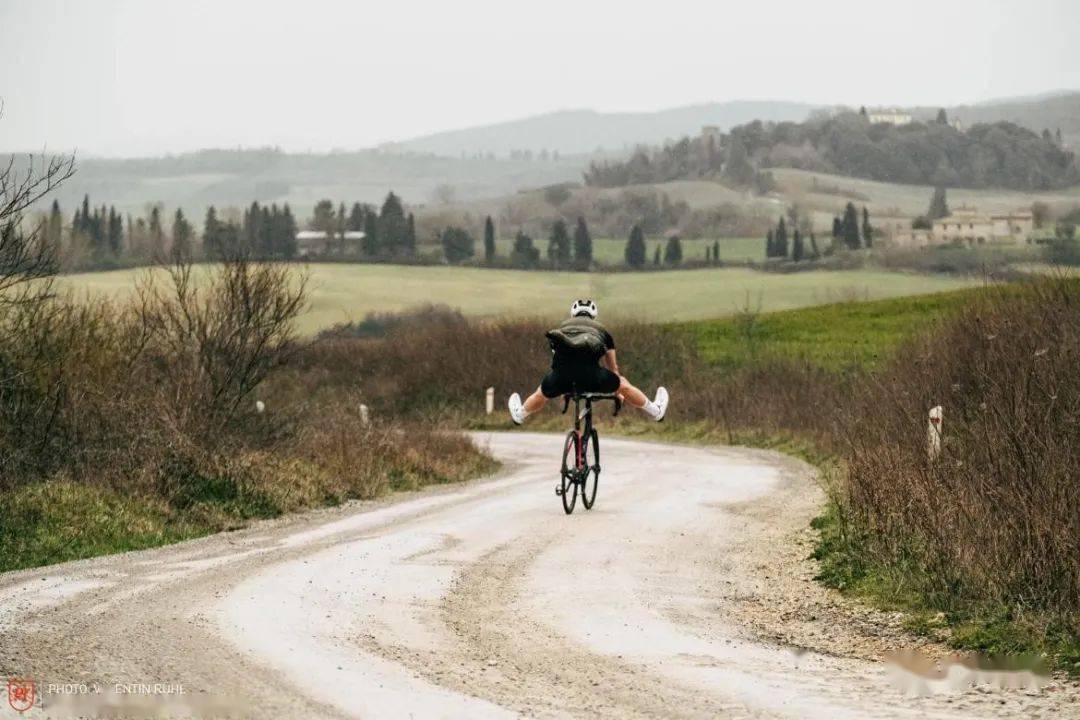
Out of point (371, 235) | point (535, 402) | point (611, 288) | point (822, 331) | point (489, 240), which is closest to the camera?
point (535, 402)

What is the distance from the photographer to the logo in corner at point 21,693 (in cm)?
800

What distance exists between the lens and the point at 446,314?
2746 inches

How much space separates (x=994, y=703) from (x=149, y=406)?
15.3 metres

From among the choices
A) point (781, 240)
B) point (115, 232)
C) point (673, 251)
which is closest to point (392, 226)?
point (673, 251)

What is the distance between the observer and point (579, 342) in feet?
57.0

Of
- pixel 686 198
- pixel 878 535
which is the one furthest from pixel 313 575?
pixel 686 198

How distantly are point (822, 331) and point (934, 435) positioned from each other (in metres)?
56.3

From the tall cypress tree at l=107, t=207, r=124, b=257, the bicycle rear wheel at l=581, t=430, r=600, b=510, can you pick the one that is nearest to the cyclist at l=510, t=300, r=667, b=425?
the bicycle rear wheel at l=581, t=430, r=600, b=510

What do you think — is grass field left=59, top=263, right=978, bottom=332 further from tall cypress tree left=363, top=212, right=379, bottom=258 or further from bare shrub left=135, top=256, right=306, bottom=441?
bare shrub left=135, top=256, right=306, bottom=441

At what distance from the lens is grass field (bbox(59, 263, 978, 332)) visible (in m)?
86.9

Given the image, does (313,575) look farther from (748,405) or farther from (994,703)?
(748,405)

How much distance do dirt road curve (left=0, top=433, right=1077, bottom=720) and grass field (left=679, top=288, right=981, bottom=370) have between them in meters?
38.6

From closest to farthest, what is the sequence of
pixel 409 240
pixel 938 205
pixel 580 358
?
1. pixel 580 358
2. pixel 409 240
3. pixel 938 205

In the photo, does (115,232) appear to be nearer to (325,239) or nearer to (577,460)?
(325,239)
